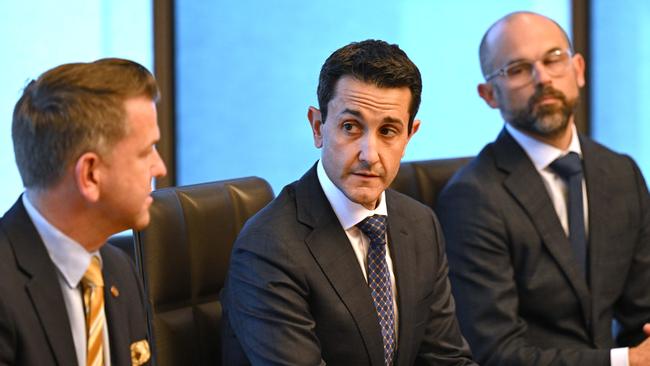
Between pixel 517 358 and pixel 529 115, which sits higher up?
pixel 529 115

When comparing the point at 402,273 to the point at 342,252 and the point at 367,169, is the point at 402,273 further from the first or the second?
the point at 367,169

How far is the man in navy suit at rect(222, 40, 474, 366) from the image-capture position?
239cm

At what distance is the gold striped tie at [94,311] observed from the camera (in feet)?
6.30

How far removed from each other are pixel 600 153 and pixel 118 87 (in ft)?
6.26

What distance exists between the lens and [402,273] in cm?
255

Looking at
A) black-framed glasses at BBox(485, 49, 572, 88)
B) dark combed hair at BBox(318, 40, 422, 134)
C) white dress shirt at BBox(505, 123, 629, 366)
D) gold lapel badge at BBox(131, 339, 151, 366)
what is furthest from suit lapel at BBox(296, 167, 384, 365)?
black-framed glasses at BBox(485, 49, 572, 88)

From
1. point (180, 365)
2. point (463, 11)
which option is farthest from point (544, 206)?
point (463, 11)

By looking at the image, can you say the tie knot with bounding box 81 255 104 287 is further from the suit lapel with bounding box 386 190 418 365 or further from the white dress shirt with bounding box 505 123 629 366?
the white dress shirt with bounding box 505 123 629 366

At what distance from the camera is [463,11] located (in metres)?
4.50

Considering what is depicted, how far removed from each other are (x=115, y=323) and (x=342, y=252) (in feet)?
2.10

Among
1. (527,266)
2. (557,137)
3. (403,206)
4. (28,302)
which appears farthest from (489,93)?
(28,302)

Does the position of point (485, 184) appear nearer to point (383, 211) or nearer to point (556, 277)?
point (556, 277)

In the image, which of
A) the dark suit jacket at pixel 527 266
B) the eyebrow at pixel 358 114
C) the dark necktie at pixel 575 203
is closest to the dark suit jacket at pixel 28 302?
the eyebrow at pixel 358 114

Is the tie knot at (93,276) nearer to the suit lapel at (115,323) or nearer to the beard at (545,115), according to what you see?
the suit lapel at (115,323)
